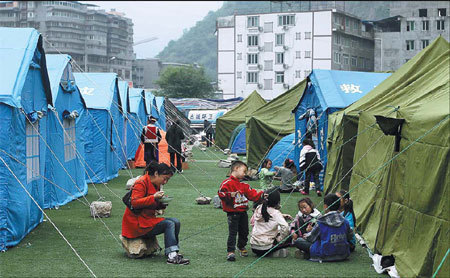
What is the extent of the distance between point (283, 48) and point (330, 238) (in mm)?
69002

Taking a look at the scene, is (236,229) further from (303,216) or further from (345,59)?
(345,59)

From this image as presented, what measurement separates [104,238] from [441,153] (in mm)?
5378

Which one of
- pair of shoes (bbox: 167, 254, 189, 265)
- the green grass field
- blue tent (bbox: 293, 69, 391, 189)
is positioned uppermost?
blue tent (bbox: 293, 69, 391, 189)

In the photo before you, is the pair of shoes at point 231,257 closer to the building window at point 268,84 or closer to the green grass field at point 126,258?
the green grass field at point 126,258

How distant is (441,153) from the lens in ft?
20.8

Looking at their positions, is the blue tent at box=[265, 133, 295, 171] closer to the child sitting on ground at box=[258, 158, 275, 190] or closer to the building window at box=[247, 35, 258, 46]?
the child sitting on ground at box=[258, 158, 275, 190]

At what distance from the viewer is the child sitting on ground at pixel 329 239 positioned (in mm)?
8141

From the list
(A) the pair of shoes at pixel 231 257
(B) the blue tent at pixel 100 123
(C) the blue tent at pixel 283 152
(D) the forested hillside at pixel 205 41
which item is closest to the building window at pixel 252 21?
(D) the forested hillside at pixel 205 41

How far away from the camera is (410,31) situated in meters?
68.0

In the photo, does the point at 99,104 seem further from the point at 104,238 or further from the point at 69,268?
the point at 69,268

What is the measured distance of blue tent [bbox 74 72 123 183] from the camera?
60.2 ft

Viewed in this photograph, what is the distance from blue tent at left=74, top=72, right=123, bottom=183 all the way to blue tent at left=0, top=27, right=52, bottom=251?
6.72m

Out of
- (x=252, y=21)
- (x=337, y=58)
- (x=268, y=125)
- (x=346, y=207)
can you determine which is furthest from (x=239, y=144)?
(x=252, y=21)

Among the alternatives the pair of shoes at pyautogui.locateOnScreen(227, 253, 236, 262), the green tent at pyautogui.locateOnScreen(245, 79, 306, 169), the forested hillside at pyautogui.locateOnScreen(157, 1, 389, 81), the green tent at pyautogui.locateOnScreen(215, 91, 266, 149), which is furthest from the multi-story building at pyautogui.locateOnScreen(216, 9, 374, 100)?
the pair of shoes at pyautogui.locateOnScreen(227, 253, 236, 262)
